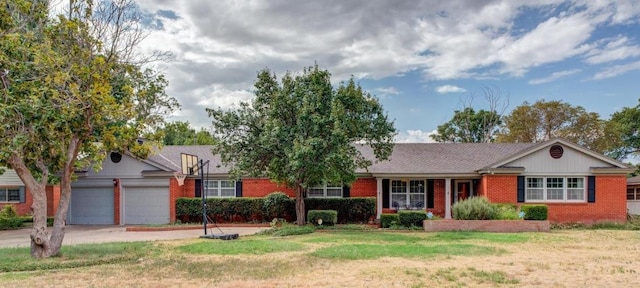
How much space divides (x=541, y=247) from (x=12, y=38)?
577 inches

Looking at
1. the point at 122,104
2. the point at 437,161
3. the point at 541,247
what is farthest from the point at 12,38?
the point at 437,161

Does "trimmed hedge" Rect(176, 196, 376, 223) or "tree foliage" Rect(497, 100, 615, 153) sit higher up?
"tree foliage" Rect(497, 100, 615, 153)

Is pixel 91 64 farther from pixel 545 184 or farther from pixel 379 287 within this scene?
pixel 545 184

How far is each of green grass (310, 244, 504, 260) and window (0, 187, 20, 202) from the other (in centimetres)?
2039

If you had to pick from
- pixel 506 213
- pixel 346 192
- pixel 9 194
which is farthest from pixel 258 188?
pixel 9 194

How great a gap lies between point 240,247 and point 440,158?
1450cm

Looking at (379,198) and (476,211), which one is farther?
(379,198)

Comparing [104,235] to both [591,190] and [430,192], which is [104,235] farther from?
[591,190]

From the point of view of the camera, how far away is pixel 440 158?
24953mm

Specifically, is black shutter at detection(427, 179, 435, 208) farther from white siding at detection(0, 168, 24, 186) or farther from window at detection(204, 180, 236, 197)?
white siding at detection(0, 168, 24, 186)

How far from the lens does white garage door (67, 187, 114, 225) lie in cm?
2350

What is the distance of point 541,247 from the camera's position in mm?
13742

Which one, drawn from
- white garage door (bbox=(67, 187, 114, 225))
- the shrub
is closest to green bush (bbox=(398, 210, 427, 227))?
the shrub

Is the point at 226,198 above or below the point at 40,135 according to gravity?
below
